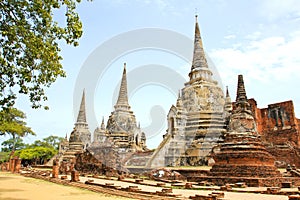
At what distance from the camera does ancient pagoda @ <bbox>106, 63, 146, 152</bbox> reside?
35719mm

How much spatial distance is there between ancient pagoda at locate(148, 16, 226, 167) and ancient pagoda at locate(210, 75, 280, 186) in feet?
28.6

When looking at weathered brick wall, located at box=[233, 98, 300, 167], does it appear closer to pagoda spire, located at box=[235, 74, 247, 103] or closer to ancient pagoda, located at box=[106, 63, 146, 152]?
pagoda spire, located at box=[235, 74, 247, 103]

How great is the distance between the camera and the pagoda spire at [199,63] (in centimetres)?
3334

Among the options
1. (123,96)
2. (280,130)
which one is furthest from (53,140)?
(280,130)

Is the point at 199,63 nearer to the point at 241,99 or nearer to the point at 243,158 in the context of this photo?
the point at 241,99

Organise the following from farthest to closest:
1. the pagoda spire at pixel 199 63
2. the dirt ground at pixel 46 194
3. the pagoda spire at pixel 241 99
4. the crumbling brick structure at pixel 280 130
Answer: the pagoda spire at pixel 199 63 < the crumbling brick structure at pixel 280 130 < the pagoda spire at pixel 241 99 < the dirt ground at pixel 46 194

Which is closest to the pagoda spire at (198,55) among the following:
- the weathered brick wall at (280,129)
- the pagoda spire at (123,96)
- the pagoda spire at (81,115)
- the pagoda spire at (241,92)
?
the weathered brick wall at (280,129)

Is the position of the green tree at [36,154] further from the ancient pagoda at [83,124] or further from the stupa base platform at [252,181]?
the stupa base platform at [252,181]

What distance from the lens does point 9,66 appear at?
9039mm

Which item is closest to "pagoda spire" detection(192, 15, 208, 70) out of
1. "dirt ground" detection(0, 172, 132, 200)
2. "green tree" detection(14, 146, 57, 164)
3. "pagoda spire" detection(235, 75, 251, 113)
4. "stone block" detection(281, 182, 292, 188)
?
"pagoda spire" detection(235, 75, 251, 113)

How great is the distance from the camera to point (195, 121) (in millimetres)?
28781

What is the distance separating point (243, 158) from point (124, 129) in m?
25.3

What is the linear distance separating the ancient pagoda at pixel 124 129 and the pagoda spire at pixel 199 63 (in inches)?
461

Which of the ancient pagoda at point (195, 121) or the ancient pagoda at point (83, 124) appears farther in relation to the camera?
the ancient pagoda at point (83, 124)
